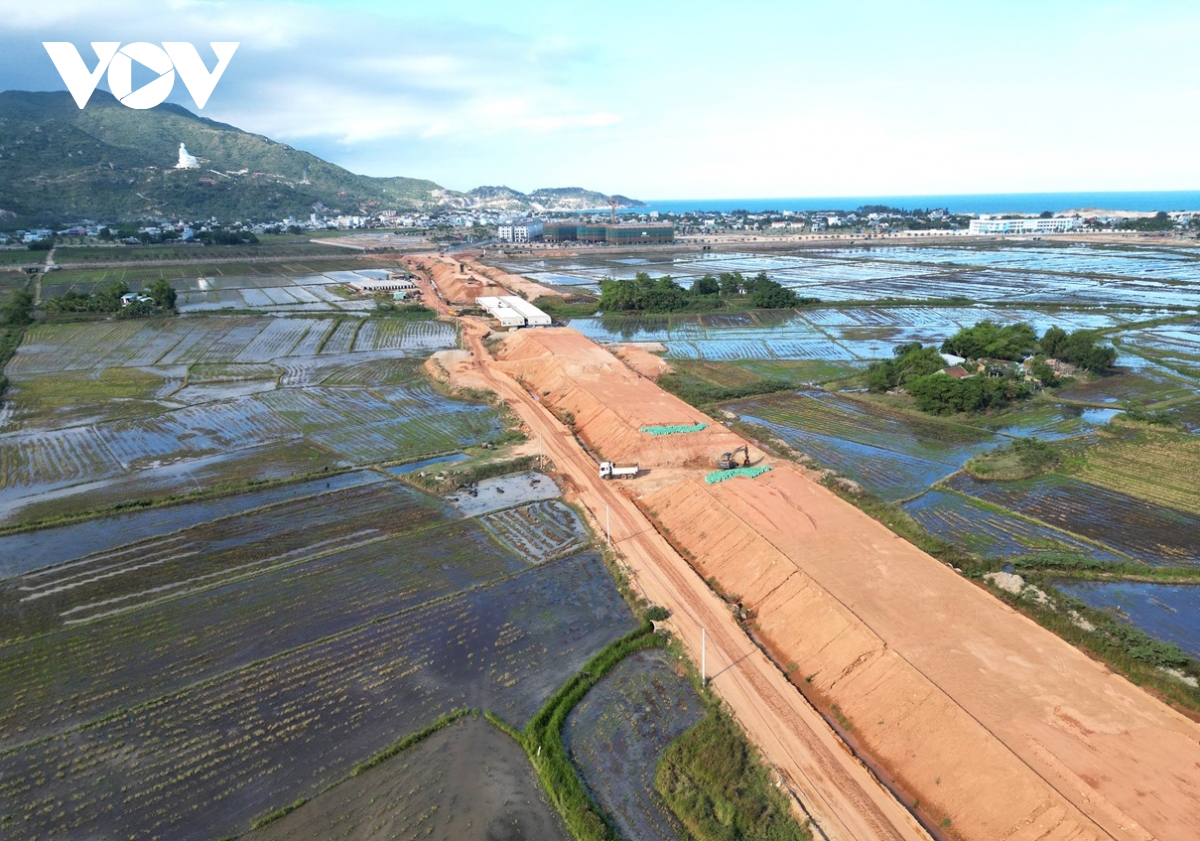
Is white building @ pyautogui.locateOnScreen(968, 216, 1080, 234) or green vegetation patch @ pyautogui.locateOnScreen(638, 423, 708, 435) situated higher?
white building @ pyautogui.locateOnScreen(968, 216, 1080, 234)

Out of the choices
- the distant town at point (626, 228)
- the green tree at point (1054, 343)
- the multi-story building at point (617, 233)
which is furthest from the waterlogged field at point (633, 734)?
the distant town at point (626, 228)

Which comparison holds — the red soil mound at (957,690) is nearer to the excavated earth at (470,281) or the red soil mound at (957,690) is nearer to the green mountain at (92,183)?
the excavated earth at (470,281)

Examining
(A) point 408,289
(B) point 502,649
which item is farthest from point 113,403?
(A) point 408,289

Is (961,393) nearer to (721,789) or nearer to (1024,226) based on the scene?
(721,789)

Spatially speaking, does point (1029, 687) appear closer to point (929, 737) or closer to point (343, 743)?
point (929, 737)

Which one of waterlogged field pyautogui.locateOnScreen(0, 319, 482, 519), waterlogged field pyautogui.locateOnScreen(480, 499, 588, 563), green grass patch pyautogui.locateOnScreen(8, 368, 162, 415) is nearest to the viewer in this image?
waterlogged field pyautogui.locateOnScreen(480, 499, 588, 563)

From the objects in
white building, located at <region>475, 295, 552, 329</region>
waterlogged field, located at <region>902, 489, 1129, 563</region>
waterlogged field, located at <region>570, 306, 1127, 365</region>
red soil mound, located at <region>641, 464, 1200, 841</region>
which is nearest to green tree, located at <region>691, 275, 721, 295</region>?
waterlogged field, located at <region>570, 306, 1127, 365</region>

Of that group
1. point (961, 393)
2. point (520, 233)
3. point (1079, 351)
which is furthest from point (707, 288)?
point (520, 233)

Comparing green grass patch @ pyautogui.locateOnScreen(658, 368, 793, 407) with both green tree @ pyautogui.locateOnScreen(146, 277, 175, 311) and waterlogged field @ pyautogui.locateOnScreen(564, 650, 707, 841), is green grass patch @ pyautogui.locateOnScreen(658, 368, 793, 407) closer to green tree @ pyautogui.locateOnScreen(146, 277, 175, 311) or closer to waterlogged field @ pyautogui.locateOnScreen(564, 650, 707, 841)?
waterlogged field @ pyautogui.locateOnScreen(564, 650, 707, 841)
